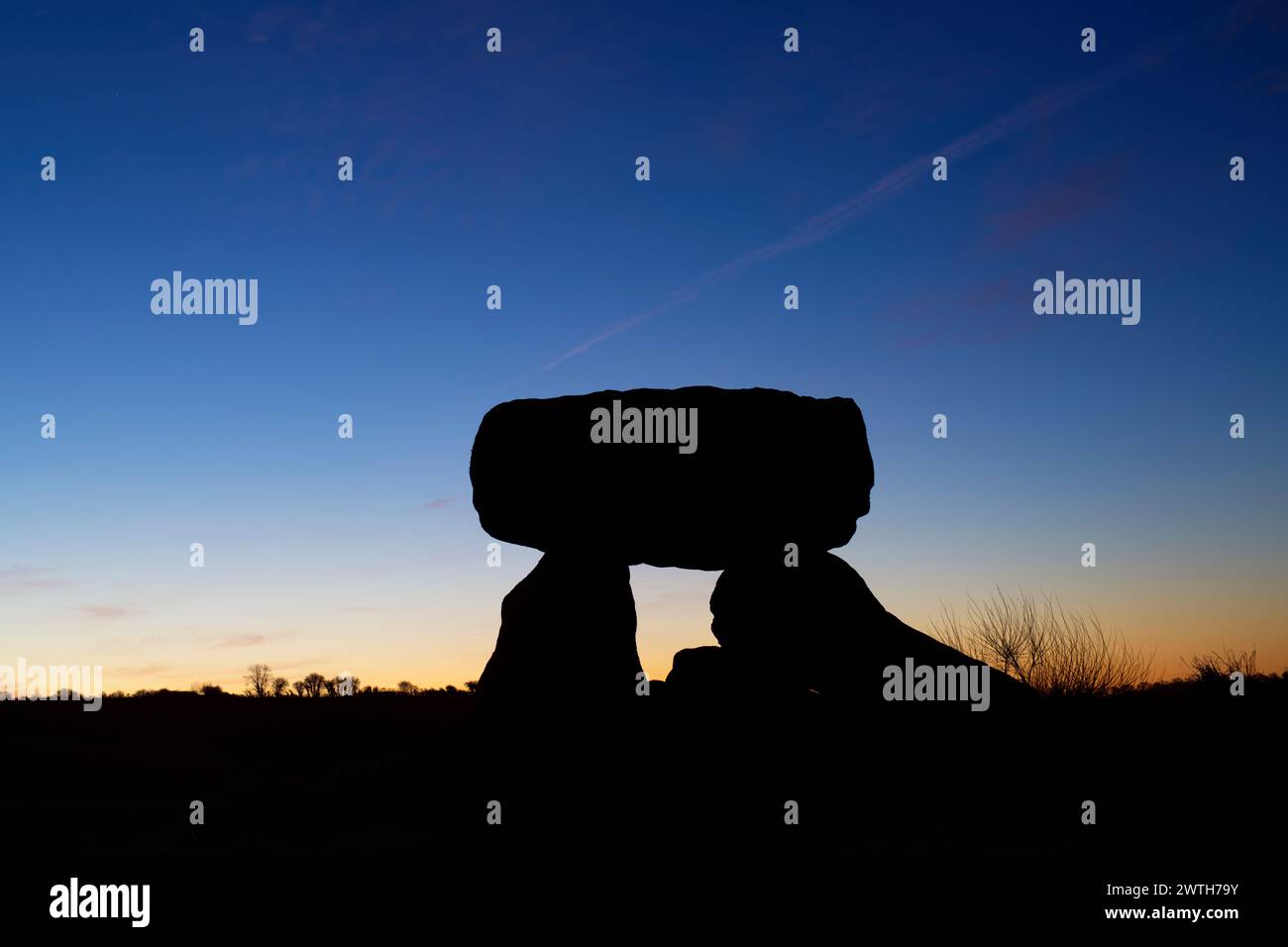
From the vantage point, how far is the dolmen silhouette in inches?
513

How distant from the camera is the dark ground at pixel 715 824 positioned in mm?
7871

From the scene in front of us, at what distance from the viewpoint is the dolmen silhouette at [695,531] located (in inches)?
513

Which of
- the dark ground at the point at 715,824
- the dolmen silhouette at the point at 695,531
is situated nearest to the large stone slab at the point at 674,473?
the dolmen silhouette at the point at 695,531

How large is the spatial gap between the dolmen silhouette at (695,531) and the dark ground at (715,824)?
0.63m

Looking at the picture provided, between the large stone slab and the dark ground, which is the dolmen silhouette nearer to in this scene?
the large stone slab

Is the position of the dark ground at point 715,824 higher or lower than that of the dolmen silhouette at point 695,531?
lower

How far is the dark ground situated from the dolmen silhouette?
63 cm

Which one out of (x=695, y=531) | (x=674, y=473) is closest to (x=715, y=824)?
(x=695, y=531)

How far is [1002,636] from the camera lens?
54.2 feet

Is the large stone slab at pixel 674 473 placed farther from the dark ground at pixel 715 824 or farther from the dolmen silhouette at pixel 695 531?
the dark ground at pixel 715 824

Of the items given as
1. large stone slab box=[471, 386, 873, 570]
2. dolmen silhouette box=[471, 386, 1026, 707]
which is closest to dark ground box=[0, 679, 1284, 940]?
dolmen silhouette box=[471, 386, 1026, 707]

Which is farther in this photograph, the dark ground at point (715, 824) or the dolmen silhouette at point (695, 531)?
the dolmen silhouette at point (695, 531)

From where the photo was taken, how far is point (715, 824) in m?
10.7
